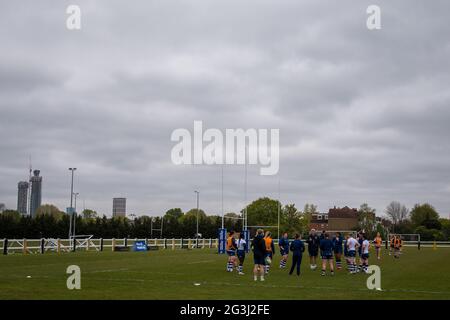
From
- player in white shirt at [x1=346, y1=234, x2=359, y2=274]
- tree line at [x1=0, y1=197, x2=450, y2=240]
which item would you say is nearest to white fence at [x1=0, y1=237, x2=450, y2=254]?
tree line at [x1=0, y1=197, x2=450, y2=240]

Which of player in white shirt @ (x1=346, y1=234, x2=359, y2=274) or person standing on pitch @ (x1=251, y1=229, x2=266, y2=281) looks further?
player in white shirt @ (x1=346, y1=234, x2=359, y2=274)

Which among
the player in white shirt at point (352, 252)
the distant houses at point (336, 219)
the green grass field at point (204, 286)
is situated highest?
the distant houses at point (336, 219)

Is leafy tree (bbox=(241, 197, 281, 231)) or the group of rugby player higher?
leafy tree (bbox=(241, 197, 281, 231))

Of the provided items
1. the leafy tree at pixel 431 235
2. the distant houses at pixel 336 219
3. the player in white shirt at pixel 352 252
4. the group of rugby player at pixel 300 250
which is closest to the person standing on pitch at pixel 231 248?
the group of rugby player at pixel 300 250

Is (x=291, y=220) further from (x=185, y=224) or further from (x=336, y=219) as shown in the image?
(x=336, y=219)

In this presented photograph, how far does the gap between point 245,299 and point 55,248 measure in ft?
121

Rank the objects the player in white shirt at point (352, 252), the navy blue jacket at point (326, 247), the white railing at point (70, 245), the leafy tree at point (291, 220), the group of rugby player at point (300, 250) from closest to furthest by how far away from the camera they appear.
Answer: the group of rugby player at point (300, 250)
the navy blue jacket at point (326, 247)
the player in white shirt at point (352, 252)
the white railing at point (70, 245)
the leafy tree at point (291, 220)

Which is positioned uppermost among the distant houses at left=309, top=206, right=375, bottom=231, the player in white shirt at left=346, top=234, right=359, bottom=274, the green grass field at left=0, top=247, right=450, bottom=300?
the distant houses at left=309, top=206, right=375, bottom=231

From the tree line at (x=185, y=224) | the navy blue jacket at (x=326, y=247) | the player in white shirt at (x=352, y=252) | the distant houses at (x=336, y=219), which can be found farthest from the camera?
the distant houses at (x=336, y=219)

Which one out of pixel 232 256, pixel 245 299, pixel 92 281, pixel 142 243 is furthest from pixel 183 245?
pixel 245 299

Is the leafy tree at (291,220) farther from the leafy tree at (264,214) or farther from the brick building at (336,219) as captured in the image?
the brick building at (336,219)

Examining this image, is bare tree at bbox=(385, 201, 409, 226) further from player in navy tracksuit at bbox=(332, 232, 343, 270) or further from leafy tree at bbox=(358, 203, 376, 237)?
player in navy tracksuit at bbox=(332, 232, 343, 270)

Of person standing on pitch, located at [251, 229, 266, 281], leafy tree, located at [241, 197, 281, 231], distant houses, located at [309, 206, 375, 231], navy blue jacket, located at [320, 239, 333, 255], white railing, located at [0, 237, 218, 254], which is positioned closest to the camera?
person standing on pitch, located at [251, 229, 266, 281]
